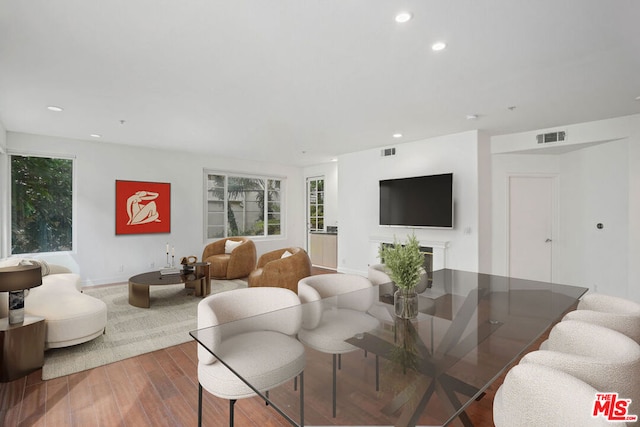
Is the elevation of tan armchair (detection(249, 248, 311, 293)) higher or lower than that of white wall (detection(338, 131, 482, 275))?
lower

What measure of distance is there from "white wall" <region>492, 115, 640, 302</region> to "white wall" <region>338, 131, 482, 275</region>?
0.62m

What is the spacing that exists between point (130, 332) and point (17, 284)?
49.0 inches

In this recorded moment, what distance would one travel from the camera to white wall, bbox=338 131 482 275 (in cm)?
480

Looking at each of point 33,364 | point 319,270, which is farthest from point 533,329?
point 319,270

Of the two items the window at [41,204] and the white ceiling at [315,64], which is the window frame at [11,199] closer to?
the window at [41,204]

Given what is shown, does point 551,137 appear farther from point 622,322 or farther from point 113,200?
point 113,200

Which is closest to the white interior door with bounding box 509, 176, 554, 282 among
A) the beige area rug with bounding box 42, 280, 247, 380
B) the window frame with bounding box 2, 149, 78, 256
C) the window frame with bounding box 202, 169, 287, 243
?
the beige area rug with bounding box 42, 280, 247, 380

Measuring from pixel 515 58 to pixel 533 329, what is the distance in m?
2.09

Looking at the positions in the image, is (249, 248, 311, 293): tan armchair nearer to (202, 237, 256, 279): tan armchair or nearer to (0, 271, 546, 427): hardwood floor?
(202, 237, 256, 279): tan armchair

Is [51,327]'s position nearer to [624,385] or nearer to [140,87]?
[140,87]

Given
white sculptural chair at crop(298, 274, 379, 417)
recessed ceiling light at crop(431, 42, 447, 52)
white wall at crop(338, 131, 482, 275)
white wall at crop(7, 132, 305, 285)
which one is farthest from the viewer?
white wall at crop(7, 132, 305, 285)

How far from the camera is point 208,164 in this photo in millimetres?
6859

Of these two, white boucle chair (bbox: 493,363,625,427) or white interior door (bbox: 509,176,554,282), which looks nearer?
white boucle chair (bbox: 493,363,625,427)

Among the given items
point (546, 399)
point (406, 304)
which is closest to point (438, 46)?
point (406, 304)
